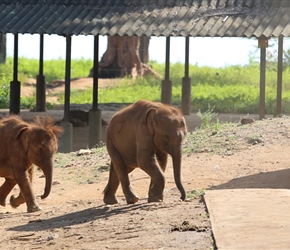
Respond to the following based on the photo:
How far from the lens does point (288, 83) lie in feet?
107

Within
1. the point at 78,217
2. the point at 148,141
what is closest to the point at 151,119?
the point at 148,141

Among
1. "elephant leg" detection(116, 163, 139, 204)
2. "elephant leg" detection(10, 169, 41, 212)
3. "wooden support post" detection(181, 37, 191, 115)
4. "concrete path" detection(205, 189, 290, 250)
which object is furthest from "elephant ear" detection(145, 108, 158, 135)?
"wooden support post" detection(181, 37, 191, 115)

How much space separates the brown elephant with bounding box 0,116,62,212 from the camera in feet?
38.3

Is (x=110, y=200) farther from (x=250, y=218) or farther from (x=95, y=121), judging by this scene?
(x=95, y=121)

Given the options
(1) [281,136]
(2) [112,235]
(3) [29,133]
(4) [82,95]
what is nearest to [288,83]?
(4) [82,95]

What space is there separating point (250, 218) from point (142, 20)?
11667 millimetres

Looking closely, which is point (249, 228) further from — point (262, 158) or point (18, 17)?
point (18, 17)

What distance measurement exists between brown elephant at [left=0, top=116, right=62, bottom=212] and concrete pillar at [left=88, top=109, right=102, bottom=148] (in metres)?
8.00

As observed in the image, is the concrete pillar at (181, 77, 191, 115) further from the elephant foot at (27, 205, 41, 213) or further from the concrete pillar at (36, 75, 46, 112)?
the elephant foot at (27, 205, 41, 213)

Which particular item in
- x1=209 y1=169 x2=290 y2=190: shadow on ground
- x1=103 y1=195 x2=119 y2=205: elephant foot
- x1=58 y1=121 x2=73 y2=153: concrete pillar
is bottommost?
x1=58 y1=121 x2=73 y2=153: concrete pillar

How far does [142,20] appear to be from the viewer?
2014 centimetres

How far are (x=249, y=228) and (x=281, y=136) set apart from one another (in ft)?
24.7

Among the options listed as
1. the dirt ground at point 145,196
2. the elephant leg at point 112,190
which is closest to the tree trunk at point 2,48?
the dirt ground at point 145,196

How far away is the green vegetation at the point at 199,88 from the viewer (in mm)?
26922
